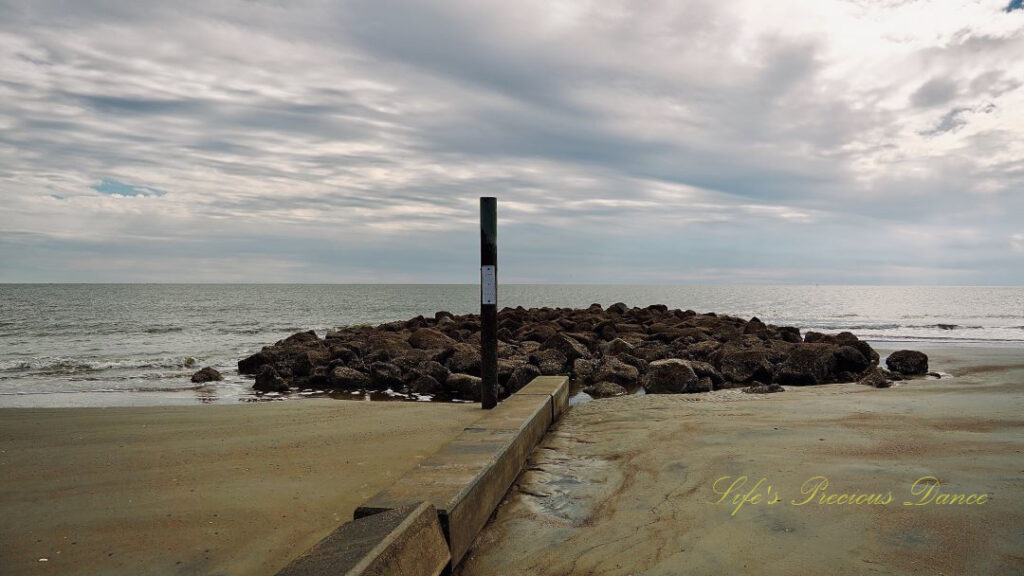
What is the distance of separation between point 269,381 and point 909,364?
38.7 feet

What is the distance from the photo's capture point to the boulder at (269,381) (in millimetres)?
11977

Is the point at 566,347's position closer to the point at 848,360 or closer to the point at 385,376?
the point at 385,376

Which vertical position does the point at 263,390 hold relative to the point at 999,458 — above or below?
below

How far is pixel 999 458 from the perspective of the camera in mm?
4367

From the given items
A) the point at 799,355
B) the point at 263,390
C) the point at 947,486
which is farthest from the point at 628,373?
the point at 947,486

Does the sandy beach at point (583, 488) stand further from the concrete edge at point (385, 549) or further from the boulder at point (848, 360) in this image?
the boulder at point (848, 360)

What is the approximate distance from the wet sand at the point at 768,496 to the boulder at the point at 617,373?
14.6 ft

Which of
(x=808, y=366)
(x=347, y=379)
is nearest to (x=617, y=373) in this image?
(x=808, y=366)

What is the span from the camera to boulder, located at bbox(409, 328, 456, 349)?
15.4 m

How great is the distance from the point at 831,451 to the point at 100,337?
91.1 ft

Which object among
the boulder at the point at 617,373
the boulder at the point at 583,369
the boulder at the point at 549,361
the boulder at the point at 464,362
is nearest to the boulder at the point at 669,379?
the boulder at the point at 617,373

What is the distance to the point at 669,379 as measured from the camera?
32.9 feet

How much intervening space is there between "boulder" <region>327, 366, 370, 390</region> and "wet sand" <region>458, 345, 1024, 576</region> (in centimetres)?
645

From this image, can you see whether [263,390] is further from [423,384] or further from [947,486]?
[947,486]
